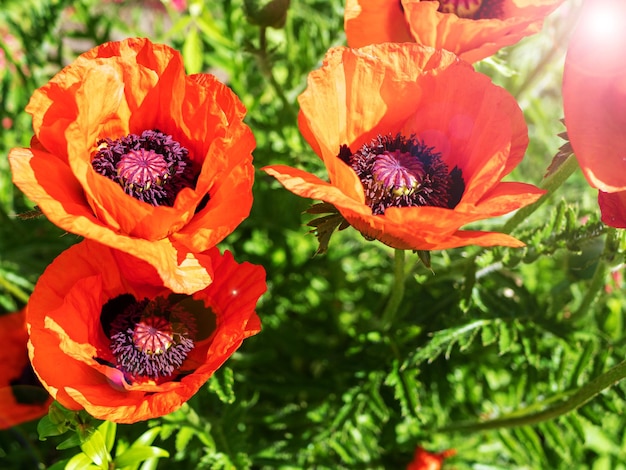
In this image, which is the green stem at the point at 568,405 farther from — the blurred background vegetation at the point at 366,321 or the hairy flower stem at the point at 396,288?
the hairy flower stem at the point at 396,288

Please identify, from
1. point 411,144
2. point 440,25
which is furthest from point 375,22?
point 411,144

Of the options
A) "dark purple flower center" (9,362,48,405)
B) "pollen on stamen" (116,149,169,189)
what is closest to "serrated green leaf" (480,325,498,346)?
"pollen on stamen" (116,149,169,189)

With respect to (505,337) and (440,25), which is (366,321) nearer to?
(505,337)

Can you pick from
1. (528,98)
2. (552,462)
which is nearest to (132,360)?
(552,462)

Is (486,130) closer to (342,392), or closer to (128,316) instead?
(128,316)

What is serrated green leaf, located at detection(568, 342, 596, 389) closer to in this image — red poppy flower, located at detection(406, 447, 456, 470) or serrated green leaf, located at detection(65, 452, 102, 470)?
red poppy flower, located at detection(406, 447, 456, 470)

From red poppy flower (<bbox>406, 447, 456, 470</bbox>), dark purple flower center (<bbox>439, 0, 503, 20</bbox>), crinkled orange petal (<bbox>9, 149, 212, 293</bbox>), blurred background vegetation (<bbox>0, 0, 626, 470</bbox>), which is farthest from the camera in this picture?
red poppy flower (<bbox>406, 447, 456, 470</bbox>)

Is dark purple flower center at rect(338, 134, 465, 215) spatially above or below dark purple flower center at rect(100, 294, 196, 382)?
above
